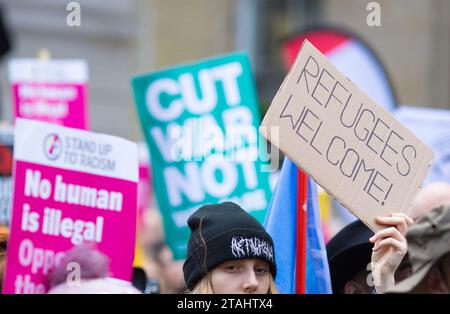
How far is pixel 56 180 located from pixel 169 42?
1175 centimetres

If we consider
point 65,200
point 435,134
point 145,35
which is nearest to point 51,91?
point 435,134

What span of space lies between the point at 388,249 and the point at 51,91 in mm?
3711

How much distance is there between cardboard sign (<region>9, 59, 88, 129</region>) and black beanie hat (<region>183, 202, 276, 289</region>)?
3.00 m

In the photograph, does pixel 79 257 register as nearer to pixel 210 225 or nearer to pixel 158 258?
pixel 210 225

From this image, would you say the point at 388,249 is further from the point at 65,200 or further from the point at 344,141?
the point at 65,200

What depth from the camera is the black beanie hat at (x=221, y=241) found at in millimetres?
3184

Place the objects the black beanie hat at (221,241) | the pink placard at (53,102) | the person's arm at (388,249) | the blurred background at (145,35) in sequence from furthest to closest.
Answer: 1. the blurred background at (145,35)
2. the pink placard at (53,102)
3. the black beanie hat at (221,241)
4. the person's arm at (388,249)

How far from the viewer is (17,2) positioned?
48.2 feet

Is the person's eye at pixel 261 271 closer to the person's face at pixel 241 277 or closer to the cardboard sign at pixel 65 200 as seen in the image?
the person's face at pixel 241 277

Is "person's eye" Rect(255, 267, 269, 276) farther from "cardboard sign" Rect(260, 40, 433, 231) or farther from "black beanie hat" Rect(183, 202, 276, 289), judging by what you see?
"cardboard sign" Rect(260, 40, 433, 231)

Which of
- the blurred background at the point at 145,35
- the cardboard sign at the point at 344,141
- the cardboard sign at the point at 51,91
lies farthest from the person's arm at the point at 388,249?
the blurred background at the point at 145,35

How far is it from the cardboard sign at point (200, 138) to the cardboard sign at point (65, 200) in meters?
1.16

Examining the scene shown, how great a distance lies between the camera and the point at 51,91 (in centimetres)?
640

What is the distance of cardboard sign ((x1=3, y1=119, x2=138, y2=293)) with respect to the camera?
3471mm
